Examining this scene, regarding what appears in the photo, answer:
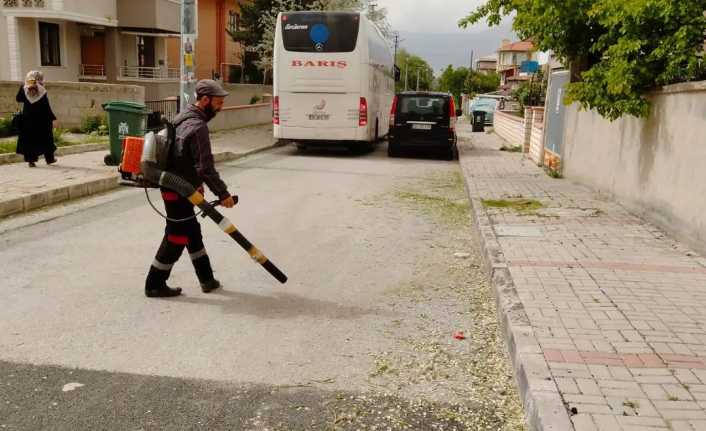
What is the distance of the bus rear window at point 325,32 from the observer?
17312 millimetres

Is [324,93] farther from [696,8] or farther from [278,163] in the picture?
[696,8]

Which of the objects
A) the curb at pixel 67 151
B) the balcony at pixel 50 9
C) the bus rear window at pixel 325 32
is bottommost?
the curb at pixel 67 151

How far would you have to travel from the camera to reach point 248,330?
4.74m

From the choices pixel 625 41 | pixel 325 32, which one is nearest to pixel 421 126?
pixel 325 32

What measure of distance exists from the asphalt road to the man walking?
30cm

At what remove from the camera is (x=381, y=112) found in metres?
22.2

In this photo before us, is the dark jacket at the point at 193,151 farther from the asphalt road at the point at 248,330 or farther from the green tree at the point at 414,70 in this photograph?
the green tree at the point at 414,70

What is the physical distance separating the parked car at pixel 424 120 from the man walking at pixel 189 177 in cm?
1304

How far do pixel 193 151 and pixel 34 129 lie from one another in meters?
7.56

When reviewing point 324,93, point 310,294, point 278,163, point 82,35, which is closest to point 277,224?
point 310,294

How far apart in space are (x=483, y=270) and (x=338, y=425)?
352 centimetres

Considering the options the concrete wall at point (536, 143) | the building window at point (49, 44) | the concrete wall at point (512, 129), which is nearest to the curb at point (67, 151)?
the concrete wall at point (536, 143)

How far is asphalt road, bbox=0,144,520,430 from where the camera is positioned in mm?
3545

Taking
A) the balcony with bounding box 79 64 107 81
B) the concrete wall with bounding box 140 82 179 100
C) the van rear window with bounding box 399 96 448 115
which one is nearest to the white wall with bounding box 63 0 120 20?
the balcony with bounding box 79 64 107 81
